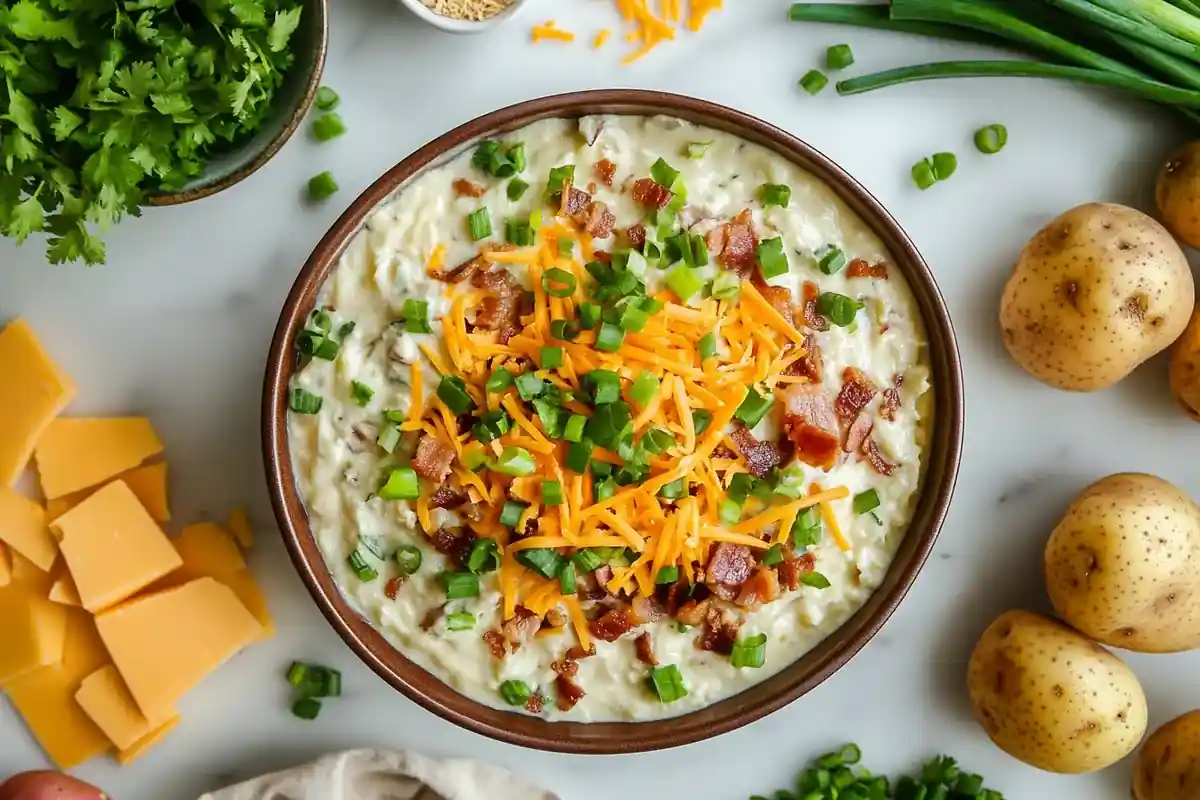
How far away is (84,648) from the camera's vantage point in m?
2.81

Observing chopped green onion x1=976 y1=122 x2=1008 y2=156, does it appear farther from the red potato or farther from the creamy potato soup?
the red potato

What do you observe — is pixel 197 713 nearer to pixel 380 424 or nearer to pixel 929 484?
pixel 380 424

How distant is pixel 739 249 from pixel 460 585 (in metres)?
0.90

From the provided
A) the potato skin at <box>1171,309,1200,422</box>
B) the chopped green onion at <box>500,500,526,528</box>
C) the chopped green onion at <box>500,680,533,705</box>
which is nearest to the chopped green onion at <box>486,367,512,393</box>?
the chopped green onion at <box>500,500,526,528</box>

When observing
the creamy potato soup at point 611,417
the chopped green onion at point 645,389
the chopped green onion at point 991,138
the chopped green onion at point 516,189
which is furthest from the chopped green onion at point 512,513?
the chopped green onion at point 991,138

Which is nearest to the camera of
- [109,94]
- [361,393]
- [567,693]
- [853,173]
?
[109,94]

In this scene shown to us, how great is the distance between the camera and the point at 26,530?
109 inches

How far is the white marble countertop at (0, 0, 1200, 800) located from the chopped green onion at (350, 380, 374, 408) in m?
0.54

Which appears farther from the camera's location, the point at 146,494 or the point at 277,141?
the point at 146,494

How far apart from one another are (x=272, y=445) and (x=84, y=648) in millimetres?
903

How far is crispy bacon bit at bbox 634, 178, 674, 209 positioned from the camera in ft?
7.87

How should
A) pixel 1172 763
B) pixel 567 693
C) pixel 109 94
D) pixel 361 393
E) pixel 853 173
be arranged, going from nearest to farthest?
pixel 109 94
pixel 361 393
pixel 567 693
pixel 1172 763
pixel 853 173

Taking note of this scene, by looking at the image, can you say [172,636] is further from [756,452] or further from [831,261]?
[831,261]

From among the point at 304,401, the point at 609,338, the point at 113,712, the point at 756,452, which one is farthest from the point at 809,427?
the point at 113,712
